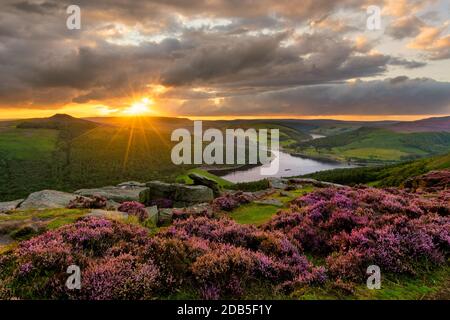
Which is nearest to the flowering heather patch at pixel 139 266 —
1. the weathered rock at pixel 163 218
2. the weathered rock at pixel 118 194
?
the weathered rock at pixel 163 218

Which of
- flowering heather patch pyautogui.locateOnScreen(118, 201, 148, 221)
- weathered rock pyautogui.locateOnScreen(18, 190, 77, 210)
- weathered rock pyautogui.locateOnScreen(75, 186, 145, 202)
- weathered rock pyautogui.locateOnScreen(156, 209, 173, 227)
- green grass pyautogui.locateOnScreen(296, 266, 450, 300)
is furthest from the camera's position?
weathered rock pyautogui.locateOnScreen(75, 186, 145, 202)

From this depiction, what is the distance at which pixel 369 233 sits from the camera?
1083cm

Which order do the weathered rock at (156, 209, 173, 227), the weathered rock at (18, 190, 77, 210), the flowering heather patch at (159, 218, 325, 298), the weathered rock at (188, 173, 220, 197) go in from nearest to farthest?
1. the flowering heather patch at (159, 218, 325, 298)
2. the weathered rock at (156, 209, 173, 227)
3. the weathered rock at (18, 190, 77, 210)
4. the weathered rock at (188, 173, 220, 197)

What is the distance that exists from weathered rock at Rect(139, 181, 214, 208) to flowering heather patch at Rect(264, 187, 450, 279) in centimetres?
2317

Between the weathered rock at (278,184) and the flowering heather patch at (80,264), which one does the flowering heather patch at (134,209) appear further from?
the weathered rock at (278,184)

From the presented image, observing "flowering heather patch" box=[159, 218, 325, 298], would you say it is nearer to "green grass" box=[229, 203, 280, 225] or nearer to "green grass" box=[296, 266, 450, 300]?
"green grass" box=[296, 266, 450, 300]

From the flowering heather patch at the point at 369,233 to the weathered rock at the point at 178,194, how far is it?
23.2 metres

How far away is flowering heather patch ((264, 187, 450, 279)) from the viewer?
9.18 meters

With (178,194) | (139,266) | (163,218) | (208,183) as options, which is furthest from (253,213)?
(208,183)

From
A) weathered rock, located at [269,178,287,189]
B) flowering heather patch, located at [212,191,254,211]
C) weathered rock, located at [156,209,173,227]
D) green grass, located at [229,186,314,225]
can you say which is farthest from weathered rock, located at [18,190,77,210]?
weathered rock, located at [269,178,287,189]

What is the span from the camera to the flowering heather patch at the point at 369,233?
9.18 meters

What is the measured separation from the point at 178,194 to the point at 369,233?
29482 mm
